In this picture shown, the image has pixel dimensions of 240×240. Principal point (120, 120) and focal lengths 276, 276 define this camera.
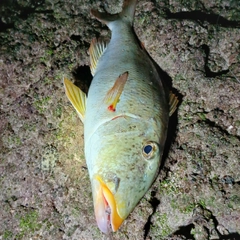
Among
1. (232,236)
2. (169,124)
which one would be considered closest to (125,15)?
(169,124)

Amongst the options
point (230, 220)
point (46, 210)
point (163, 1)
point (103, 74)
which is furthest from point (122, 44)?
point (230, 220)

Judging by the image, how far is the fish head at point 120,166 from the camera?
1911 millimetres

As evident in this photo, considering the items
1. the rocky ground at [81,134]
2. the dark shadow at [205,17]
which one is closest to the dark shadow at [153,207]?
the rocky ground at [81,134]

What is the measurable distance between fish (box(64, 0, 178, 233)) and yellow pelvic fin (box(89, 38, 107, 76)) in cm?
1

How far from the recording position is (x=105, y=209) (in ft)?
6.29

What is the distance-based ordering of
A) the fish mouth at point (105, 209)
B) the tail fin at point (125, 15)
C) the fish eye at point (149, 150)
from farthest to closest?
the tail fin at point (125, 15)
the fish eye at point (149, 150)
the fish mouth at point (105, 209)

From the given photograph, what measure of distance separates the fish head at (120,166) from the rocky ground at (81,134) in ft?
1.99

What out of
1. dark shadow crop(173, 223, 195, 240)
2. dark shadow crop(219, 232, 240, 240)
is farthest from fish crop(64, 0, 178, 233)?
dark shadow crop(219, 232, 240, 240)

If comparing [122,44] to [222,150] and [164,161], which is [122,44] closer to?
[164,161]

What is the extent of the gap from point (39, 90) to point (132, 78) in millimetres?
1113

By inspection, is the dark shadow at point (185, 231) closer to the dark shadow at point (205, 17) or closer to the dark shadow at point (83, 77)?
the dark shadow at point (83, 77)

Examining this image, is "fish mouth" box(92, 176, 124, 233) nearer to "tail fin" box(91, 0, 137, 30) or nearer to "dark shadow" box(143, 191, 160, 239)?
"dark shadow" box(143, 191, 160, 239)

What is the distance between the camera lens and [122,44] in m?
2.94

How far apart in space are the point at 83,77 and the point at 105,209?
173 centimetres
